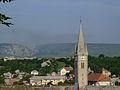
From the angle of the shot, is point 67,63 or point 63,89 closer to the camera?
point 63,89

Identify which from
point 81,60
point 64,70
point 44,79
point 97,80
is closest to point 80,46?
point 81,60

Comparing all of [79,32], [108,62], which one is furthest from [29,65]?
[79,32]

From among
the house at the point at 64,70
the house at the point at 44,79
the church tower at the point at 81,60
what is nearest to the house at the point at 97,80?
Answer: the church tower at the point at 81,60

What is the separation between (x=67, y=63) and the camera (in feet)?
583

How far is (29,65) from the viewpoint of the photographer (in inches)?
6964

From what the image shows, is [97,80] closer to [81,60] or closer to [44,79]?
[81,60]

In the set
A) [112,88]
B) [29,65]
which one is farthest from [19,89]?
[29,65]

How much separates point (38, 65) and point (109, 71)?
31.2 metres

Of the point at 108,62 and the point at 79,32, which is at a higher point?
the point at 79,32

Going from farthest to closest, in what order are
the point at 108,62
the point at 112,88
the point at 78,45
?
the point at 108,62 < the point at 78,45 < the point at 112,88

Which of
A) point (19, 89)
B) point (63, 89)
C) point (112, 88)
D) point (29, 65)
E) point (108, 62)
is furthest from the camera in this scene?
point (29, 65)

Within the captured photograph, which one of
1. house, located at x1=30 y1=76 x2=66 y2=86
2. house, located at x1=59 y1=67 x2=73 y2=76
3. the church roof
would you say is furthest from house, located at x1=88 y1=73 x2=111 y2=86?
house, located at x1=59 y1=67 x2=73 y2=76

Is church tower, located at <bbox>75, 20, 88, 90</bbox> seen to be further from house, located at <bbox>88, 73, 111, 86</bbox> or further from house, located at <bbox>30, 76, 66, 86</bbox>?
house, located at <bbox>30, 76, 66, 86</bbox>

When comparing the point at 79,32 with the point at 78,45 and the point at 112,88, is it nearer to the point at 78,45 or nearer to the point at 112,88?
the point at 78,45
